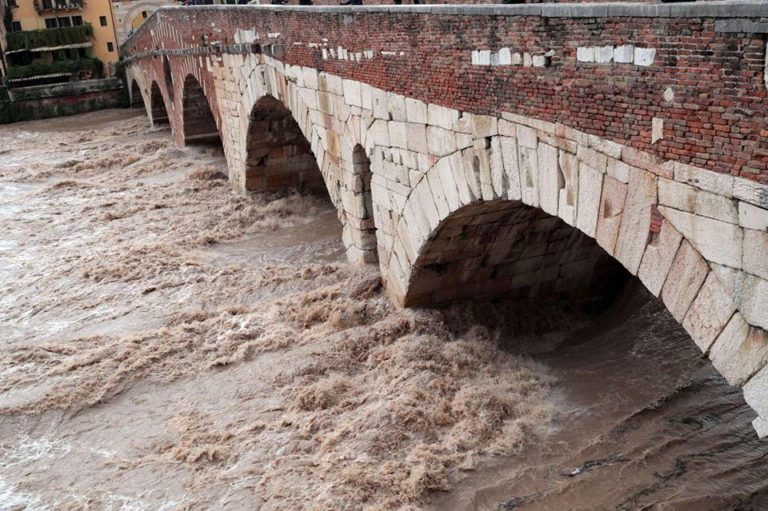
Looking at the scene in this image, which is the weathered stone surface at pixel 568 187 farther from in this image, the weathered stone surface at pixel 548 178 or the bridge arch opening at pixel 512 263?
the bridge arch opening at pixel 512 263

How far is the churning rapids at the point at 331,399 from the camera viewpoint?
7371 mm

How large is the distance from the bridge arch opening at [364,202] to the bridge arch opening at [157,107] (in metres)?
19.3

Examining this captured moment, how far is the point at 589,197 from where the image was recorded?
612 centimetres

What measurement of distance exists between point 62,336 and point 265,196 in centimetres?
643

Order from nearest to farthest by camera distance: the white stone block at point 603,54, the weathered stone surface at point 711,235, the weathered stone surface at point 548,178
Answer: the weathered stone surface at point 711,235, the white stone block at point 603,54, the weathered stone surface at point 548,178

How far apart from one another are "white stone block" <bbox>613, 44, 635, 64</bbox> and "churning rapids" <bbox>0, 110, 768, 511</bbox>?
3712 mm

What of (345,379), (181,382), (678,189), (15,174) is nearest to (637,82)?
(678,189)

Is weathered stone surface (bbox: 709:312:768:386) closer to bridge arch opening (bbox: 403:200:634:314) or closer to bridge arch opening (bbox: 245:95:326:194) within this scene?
bridge arch opening (bbox: 403:200:634:314)

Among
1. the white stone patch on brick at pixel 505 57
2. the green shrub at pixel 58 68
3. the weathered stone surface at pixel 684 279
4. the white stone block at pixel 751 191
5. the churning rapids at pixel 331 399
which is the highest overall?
the white stone patch on brick at pixel 505 57

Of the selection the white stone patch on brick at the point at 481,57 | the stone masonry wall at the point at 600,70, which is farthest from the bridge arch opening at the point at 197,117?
the white stone patch on brick at the point at 481,57

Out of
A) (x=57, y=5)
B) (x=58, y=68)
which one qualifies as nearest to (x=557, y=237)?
(x=58, y=68)

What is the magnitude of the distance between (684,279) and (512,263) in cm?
484

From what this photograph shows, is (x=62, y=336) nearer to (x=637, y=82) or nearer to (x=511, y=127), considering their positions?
(x=511, y=127)

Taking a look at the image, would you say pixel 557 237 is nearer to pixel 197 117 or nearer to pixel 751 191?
pixel 751 191
